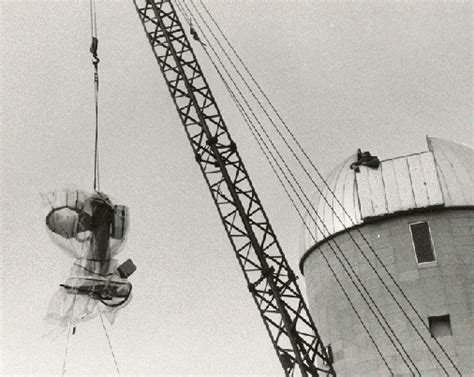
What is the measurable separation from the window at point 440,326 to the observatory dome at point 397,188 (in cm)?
397

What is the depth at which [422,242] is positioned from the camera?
23.8m

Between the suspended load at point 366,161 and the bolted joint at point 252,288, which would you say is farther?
the suspended load at point 366,161

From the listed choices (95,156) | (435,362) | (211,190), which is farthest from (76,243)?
(435,362)

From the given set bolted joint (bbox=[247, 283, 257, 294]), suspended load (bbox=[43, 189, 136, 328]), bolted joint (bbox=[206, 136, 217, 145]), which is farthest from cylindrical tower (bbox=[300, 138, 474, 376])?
suspended load (bbox=[43, 189, 136, 328])

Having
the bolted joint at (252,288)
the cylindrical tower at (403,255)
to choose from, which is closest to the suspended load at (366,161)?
the cylindrical tower at (403,255)

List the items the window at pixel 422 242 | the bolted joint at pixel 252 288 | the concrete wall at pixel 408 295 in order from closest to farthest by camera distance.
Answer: the bolted joint at pixel 252 288 < the concrete wall at pixel 408 295 < the window at pixel 422 242

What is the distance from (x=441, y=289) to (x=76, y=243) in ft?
44.0

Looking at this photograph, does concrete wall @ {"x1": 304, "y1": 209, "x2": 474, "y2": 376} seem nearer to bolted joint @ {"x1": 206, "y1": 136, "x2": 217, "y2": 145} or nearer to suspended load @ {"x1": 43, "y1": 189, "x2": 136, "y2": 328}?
bolted joint @ {"x1": 206, "y1": 136, "x2": 217, "y2": 145}

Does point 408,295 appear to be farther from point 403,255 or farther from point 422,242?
point 422,242

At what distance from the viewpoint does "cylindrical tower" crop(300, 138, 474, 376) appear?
74.6 feet

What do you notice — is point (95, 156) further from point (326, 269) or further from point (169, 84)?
point (326, 269)

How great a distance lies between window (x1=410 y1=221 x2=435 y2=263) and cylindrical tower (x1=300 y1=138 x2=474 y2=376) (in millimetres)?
35

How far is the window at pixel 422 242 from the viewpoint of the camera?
23562 millimetres

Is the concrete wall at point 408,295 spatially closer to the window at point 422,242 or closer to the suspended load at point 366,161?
the window at point 422,242
